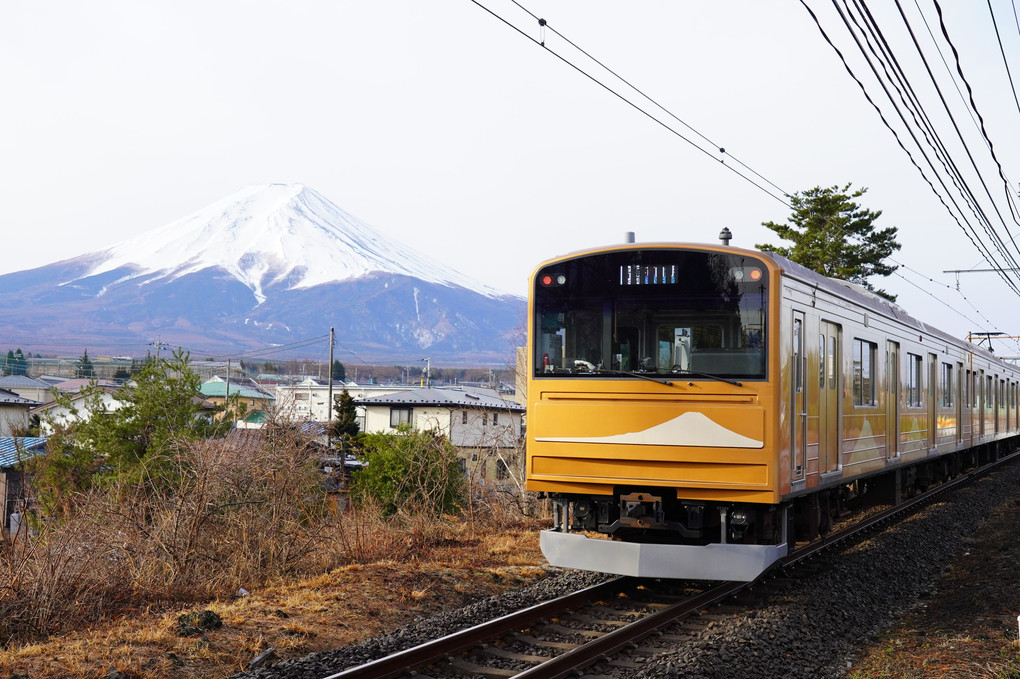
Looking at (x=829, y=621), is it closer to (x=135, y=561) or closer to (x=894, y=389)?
(x=894, y=389)

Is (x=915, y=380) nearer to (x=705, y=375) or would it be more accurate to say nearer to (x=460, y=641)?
(x=705, y=375)

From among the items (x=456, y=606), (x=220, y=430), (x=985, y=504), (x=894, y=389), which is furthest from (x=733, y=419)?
(x=220, y=430)

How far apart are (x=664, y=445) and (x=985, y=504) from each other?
10539mm

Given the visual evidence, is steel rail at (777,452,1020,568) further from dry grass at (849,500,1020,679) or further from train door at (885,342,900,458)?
dry grass at (849,500,1020,679)

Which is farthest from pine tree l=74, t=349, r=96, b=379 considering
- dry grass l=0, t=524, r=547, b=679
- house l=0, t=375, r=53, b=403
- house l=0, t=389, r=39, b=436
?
dry grass l=0, t=524, r=547, b=679

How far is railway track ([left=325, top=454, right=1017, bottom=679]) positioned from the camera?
628cm

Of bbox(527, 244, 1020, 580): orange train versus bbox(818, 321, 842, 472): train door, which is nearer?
bbox(527, 244, 1020, 580): orange train

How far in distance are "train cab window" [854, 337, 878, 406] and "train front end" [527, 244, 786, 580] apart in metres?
2.80

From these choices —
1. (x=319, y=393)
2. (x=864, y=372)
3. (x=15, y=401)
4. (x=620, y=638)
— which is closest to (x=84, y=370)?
(x=319, y=393)

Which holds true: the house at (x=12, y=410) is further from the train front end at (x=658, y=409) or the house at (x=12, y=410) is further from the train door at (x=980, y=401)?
the train front end at (x=658, y=409)

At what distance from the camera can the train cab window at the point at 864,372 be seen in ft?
35.2

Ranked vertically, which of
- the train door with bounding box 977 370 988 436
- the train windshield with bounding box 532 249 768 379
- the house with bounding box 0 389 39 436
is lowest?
the house with bounding box 0 389 39 436

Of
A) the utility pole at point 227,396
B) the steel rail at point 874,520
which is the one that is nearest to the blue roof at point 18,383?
the utility pole at point 227,396

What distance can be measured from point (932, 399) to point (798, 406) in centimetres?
755
